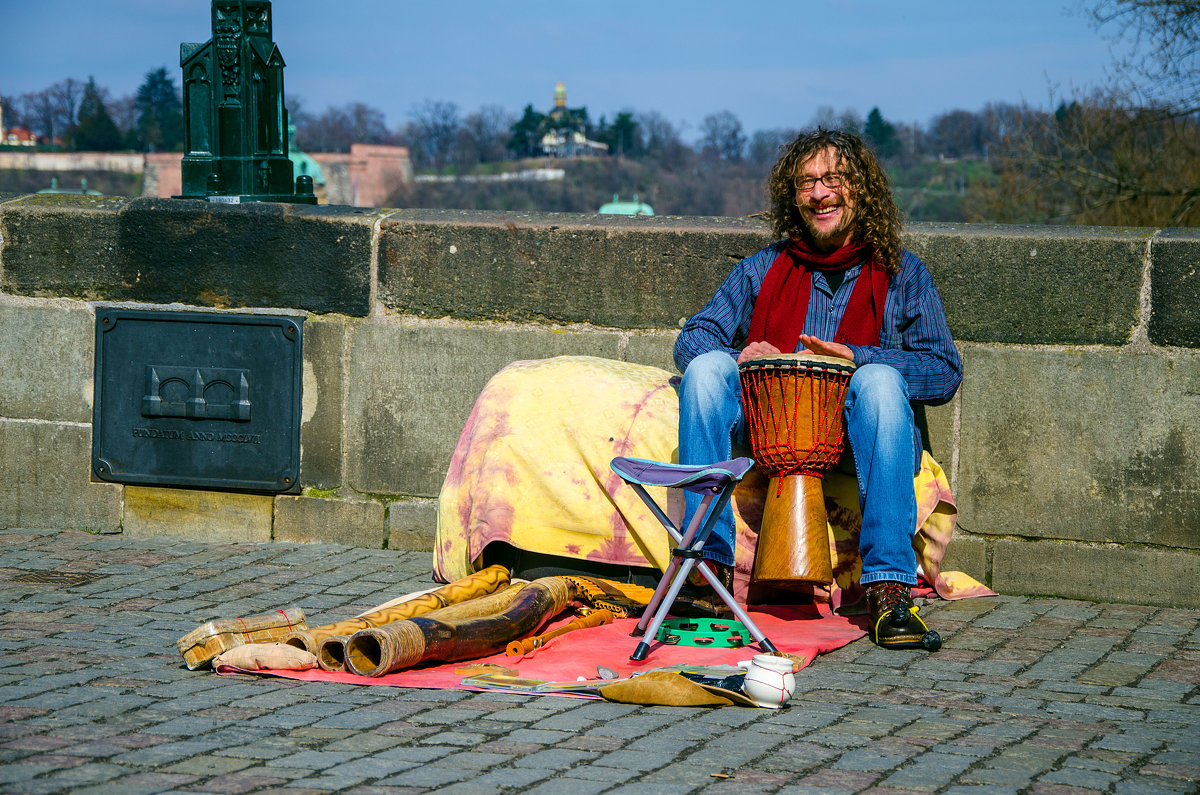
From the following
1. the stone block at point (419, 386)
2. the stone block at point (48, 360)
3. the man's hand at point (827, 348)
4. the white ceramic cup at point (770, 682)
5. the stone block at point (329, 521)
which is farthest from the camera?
the stone block at point (48, 360)

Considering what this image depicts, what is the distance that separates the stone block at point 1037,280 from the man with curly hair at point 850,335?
38cm

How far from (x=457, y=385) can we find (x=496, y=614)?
1.56m

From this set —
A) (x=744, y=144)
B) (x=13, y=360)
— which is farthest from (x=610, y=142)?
(x=13, y=360)

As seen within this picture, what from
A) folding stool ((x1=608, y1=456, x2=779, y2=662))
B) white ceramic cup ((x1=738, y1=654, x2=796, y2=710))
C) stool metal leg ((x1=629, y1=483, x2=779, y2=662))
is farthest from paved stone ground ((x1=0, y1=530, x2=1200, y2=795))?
folding stool ((x1=608, y1=456, x2=779, y2=662))

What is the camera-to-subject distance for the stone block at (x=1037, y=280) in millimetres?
4543

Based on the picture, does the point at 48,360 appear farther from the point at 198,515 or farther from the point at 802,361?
the point at 802,361

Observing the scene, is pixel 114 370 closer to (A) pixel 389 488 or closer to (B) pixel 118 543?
(B) pixel 118 543

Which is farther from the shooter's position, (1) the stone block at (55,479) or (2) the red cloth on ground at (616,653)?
(1) the stone block at (55,479)

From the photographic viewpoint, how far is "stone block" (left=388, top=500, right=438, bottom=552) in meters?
5.20

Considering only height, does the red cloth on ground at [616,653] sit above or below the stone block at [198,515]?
below

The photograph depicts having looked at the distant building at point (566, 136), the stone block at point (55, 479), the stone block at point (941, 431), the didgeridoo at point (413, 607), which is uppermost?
the distant building at point (566, 136)

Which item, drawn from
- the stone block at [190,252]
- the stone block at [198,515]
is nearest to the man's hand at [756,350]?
the stone block at [190,252]

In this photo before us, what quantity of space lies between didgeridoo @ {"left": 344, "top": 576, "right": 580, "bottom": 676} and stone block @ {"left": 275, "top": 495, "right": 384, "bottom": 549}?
1.44 meters

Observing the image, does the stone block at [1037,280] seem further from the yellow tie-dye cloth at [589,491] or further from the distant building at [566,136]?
the distant building at [566,136]
